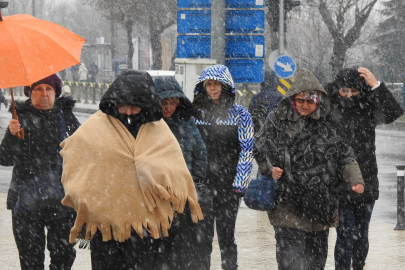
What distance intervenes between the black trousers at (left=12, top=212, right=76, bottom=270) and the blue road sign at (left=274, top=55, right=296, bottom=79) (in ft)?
31.9

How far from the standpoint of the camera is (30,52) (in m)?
4.80

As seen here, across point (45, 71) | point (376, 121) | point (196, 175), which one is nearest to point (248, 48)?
point (376, 121)

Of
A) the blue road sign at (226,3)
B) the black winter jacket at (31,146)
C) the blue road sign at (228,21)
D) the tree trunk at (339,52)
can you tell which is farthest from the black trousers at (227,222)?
the tree trunk at (339,52)

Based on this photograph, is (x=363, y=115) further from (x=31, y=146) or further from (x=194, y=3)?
(x=194, y=3)

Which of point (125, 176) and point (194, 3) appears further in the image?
point (194, 3)

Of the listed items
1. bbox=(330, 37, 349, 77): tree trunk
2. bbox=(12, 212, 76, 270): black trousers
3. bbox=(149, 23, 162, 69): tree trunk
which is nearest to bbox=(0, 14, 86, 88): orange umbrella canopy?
bbox=(12, 212, 76, 270): black trousers

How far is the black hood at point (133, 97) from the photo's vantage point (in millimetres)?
3699

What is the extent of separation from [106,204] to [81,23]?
82.7 meters

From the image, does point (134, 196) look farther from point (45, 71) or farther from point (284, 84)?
point (284, 84)

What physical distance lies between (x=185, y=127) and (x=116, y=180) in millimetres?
1584

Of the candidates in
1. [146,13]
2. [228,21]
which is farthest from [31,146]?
[146,13]

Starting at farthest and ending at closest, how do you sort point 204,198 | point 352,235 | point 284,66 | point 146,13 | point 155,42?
point 155,42, point 146,13, point 284,66, point 352,235, point 204,198

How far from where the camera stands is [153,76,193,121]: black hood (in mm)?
5012

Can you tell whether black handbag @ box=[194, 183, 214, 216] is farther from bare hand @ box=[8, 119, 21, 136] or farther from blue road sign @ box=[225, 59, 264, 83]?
blue road sign @ box=[225, 59, 264, 83]
